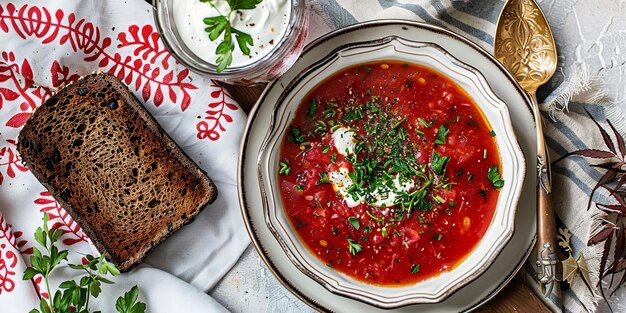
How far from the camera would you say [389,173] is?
13.1 feet

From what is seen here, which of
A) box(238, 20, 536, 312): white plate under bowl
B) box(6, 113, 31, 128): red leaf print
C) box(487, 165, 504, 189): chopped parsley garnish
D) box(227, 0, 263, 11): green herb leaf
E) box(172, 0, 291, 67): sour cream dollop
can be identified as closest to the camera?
box(227, 0, 263, 11): green herb leaf

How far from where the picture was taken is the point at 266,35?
383 centimetres

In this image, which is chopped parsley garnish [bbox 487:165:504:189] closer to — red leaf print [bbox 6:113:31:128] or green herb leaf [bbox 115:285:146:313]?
green herb leaf [bbox 115:285:146:313]

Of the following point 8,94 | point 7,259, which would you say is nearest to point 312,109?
point 8,94

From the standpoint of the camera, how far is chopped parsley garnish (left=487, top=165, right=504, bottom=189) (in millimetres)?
3891

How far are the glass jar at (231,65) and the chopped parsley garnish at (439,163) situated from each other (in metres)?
0.92

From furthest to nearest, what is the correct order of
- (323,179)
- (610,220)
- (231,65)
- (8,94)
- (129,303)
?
(8,94), (129,303), (610,220), (323,179), (231,65)

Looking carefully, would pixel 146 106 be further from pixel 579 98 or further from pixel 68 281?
pixel 579 98

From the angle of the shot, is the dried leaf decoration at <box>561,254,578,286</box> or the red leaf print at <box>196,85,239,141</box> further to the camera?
the red leaf print at <box>196,85,239,141</box>

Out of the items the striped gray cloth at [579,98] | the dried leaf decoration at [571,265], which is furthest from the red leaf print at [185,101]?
the dried leaf decoration at [571,265]

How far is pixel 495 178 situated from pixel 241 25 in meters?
1.46

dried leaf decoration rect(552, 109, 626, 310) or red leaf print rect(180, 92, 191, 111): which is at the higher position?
red leaf print rect(180, 92, 191, 111)

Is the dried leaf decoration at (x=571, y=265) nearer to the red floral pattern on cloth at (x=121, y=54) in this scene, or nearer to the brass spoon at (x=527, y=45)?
the brass spoon at (x=527, y=45)

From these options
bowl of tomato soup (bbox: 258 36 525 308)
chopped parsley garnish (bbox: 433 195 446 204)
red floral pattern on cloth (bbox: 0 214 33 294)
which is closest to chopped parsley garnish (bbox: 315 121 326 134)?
bowl of tomato soup (bbox: 258 36 525 308)
